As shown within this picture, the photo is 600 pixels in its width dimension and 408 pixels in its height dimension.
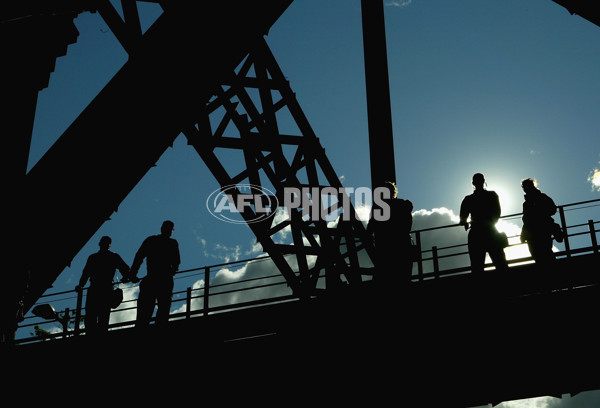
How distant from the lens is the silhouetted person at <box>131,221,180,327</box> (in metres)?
8.41

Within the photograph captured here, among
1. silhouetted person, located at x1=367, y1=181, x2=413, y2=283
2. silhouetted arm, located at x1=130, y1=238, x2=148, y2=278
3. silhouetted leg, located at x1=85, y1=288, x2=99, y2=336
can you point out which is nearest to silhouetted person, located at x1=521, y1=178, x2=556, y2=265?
silhouetted person, located at x1=367, y1=181, x2=413, y2=283

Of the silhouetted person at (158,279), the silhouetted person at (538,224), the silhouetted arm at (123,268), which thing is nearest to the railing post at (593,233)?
the silhouetted person at (538,224)

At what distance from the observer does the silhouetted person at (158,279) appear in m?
8.41

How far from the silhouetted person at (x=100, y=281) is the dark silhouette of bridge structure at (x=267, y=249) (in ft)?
1.29

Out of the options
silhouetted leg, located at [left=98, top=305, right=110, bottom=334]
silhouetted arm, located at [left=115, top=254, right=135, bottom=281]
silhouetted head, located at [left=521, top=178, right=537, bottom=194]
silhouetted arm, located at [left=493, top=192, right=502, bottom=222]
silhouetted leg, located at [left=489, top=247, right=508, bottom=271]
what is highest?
silhouetted head, located at [left=521, top=178, right=537, bottom=194]

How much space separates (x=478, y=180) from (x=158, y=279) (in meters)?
4.54

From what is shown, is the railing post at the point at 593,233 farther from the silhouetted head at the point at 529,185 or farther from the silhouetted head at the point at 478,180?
the silhouetted head at the point at 478,180

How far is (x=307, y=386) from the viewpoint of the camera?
6531 mm

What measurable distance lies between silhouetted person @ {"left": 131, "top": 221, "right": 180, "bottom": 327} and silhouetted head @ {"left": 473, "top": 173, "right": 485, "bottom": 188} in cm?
422

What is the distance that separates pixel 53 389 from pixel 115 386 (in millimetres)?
764

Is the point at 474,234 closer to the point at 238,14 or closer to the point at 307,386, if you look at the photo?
the point at 307,386

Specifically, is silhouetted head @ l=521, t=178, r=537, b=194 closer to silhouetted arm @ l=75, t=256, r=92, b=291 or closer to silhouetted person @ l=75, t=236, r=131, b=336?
silhouetted person @ l=75, t=236, r=131, b=336

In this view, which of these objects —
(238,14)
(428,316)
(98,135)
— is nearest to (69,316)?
(98,135)

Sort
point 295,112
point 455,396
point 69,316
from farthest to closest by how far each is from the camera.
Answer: point 69,316
point 295,112
point 455,396
